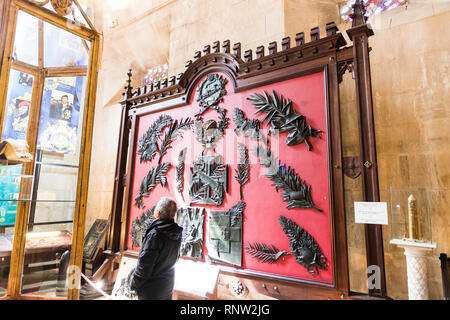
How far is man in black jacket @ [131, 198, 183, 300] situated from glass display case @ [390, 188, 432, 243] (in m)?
1.92

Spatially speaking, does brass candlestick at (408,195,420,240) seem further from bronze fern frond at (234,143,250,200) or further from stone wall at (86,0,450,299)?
bronze fern frond at (234,143,250,200)

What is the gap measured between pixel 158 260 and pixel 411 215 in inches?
85.1

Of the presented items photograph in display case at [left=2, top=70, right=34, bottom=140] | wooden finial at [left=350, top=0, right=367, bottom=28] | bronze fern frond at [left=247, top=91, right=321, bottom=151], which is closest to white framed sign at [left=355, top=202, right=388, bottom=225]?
bronze fern frond at [left=247, top=91, right=321, bottom=151]

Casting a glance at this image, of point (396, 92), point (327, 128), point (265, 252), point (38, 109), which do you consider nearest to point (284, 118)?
point (327, 128)

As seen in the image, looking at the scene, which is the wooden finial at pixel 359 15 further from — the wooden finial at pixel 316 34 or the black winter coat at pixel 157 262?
the black winter coat at pixel 157 262

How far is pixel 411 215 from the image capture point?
6.99 ft

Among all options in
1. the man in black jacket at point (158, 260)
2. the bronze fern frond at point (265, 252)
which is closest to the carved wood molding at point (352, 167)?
the bronze fern frond at point (265, 252)

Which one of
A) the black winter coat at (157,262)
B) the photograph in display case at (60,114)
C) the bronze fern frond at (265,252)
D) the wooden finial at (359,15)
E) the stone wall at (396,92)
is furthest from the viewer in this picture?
the stone wall at (396,92)

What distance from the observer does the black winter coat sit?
1998mm

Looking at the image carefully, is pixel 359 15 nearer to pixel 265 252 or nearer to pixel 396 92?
pixel 396 92

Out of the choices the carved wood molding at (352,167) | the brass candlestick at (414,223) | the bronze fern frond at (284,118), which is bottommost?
the brass candlestick at (414,223)

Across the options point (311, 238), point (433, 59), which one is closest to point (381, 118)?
point (433, 59)

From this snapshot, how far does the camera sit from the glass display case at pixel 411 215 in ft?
6.93
